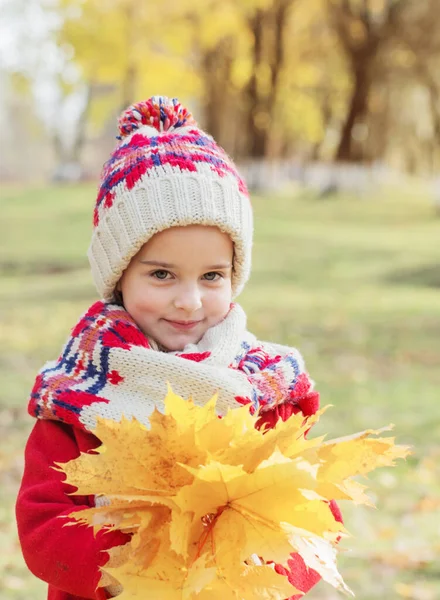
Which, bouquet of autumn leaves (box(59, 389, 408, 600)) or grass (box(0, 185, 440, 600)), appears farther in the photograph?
grass (box(0, 185, 440, 600))

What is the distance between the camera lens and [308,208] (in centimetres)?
2208

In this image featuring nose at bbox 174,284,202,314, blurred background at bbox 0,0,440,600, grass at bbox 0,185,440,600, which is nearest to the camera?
nose at bbox 174,284,202,314

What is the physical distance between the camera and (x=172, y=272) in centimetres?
193

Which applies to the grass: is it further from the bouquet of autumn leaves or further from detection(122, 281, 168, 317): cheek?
the bouquet of autumn leaves

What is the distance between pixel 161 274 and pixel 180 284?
0.18 feet

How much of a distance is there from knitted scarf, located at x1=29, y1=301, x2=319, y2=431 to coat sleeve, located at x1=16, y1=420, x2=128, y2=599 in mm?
62

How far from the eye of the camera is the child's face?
1925 millimetres

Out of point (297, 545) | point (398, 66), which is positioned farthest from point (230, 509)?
point (398, 66)

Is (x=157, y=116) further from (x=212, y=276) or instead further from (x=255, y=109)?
(x=255, y=109)

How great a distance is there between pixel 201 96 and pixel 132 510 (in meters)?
29.7

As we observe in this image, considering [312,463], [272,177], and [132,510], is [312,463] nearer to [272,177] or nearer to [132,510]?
[132,510]

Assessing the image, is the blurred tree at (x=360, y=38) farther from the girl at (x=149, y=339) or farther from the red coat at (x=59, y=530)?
the red coat at (x=59, y=530)

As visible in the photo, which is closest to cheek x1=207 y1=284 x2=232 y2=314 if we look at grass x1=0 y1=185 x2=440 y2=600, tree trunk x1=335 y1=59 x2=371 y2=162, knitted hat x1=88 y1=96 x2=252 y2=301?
knitted hat x1=88 y1=96 x2=252 y2=301

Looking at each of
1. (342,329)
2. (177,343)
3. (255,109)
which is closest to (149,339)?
(177,343)
